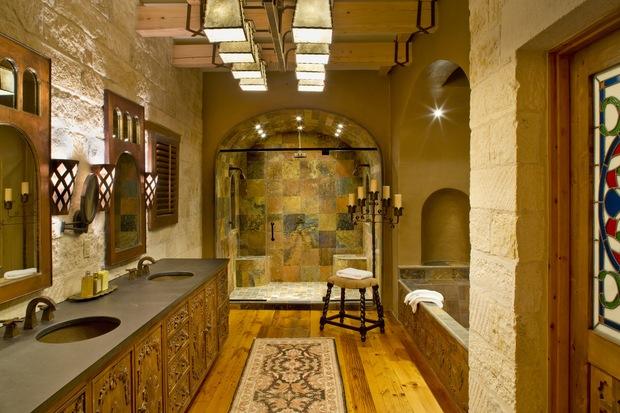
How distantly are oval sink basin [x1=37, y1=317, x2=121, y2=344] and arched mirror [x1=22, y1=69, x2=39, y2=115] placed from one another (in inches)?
40.3

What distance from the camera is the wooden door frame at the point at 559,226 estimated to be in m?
1.36

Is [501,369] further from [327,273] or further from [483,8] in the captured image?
[327,273]

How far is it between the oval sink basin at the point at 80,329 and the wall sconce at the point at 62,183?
61 centimetres

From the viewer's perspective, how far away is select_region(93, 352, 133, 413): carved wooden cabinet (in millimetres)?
1442

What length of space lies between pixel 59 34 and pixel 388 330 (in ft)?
12.5

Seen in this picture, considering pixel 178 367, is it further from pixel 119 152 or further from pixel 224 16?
pixel 224 16

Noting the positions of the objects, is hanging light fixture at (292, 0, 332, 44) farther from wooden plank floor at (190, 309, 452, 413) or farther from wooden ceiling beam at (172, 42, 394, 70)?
wooden plank floor at (190, 309, 452, 413)

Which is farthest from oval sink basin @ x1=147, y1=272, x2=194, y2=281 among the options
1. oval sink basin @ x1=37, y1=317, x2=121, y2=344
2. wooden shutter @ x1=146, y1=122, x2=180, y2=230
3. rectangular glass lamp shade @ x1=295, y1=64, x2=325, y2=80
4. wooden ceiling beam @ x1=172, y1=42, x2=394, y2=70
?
wooden ceiling beam @ x1=172, y1=42, x2=394, y2=70

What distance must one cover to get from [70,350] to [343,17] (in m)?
2.87

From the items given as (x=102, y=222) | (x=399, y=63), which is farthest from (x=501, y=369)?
(x=399, y=63)

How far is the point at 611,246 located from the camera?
1.17 m

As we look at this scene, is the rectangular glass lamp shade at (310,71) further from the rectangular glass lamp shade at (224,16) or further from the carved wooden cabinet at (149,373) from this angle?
the carved wooden cabinet at (149,373)

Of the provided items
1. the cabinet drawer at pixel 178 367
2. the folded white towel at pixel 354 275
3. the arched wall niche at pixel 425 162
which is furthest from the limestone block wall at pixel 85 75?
the arched wall niche at pixel 425 162

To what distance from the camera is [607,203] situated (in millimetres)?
1179
